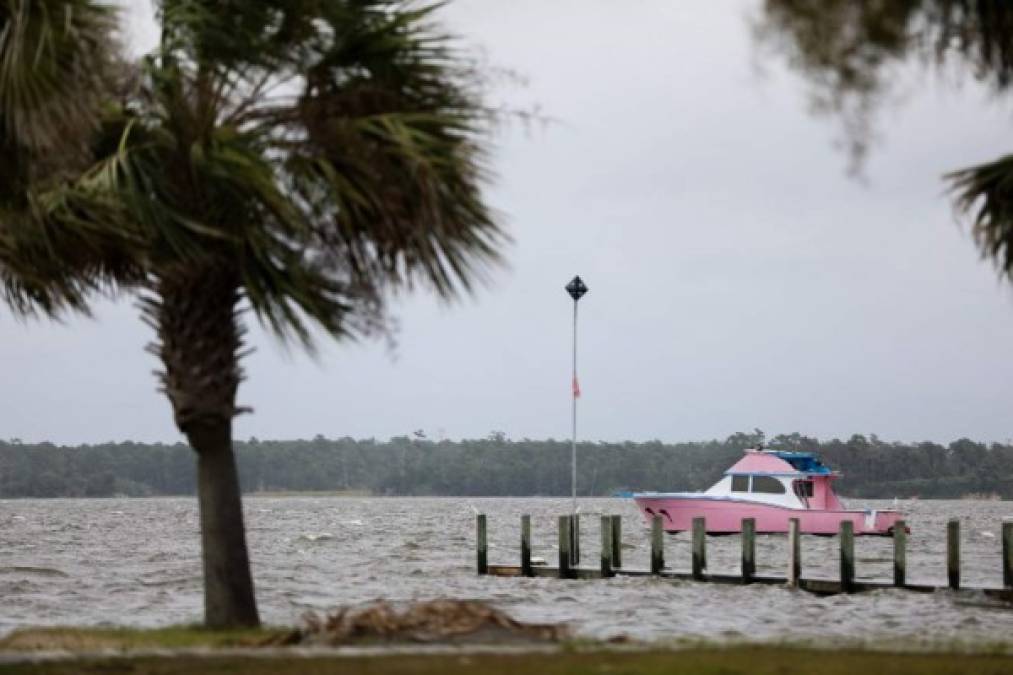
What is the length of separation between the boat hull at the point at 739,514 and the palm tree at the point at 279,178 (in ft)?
133

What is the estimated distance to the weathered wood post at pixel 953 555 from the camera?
3347 centimetres

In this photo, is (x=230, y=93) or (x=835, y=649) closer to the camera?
(x=835, y=649)

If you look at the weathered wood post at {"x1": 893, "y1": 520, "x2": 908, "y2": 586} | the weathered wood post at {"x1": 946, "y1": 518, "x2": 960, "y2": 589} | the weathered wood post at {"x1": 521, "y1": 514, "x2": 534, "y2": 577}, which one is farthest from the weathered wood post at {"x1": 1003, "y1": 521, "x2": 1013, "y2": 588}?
the weathered wood post at {"x1": 521, "y1": 514, "x2": 534, "y2": 577}

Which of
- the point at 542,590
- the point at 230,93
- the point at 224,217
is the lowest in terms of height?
the point at 542,590

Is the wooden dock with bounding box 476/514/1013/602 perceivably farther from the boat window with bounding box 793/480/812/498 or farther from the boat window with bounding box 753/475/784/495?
the boat window with bounding box 793/480/812/498

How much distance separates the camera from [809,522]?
61.2 m

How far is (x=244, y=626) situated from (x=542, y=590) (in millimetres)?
17276

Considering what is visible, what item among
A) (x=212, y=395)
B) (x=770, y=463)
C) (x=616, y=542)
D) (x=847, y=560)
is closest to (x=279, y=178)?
(x=212, y=395)

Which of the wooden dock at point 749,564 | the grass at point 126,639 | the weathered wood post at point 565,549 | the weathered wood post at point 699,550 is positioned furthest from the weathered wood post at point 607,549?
the grass at point 126,639

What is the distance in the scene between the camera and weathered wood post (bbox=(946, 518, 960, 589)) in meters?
33.5

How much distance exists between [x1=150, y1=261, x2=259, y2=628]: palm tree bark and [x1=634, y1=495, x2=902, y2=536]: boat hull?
39.5 m

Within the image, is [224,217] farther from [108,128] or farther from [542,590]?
[542,590]

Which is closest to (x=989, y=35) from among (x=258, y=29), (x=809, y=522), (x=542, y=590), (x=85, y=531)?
(x=258, y=29)

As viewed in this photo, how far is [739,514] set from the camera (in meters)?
60.8
